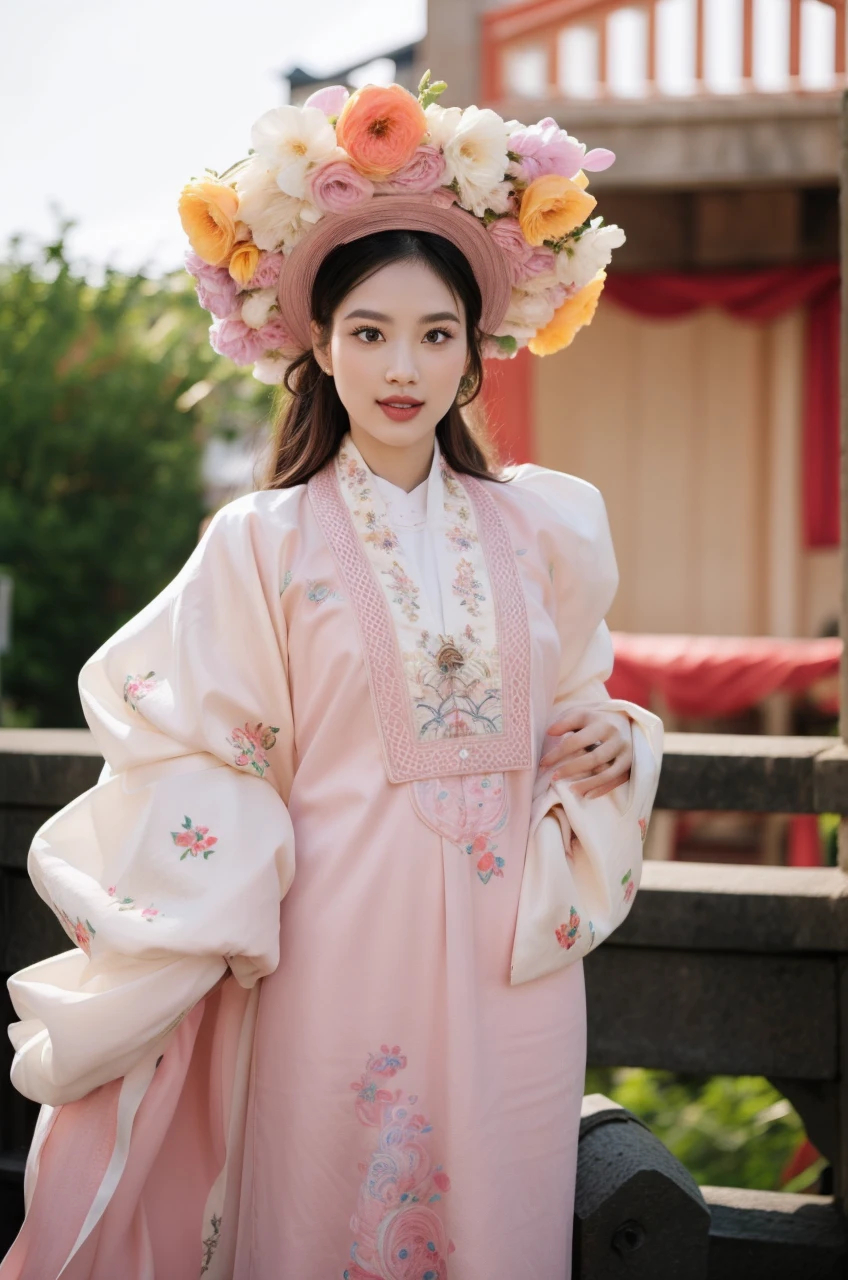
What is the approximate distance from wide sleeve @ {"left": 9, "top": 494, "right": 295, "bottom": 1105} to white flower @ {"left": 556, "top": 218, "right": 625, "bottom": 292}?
596 millimetres

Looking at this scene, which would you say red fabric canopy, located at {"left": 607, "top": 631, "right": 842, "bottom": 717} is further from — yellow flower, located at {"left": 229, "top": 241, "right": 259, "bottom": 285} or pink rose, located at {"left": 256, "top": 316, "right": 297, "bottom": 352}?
yellow flower, located at {"left": 229, "top": 241, "right": 259, "bottom": 285}

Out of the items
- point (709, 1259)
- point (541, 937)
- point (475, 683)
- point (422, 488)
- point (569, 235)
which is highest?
point (569, 235)

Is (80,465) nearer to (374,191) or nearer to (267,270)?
(267,270)

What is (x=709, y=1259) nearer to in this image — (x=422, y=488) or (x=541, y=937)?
(x=541, y=937)

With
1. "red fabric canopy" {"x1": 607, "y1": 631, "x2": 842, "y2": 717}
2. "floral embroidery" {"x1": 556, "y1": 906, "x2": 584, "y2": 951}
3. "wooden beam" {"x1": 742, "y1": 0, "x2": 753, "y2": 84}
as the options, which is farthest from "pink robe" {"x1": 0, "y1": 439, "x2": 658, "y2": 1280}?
"wooden beam" {"x1": 742, "y1": 0, "x2": 753, "y2": 84}

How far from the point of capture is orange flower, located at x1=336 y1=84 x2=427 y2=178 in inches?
72.7

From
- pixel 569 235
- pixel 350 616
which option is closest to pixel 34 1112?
pixel 350 616

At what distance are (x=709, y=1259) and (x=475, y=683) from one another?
3.99 feet

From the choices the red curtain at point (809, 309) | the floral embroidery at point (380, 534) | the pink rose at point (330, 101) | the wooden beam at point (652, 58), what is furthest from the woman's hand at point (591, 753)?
the red curtain at point (809, 309)

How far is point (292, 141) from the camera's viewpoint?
1.88m

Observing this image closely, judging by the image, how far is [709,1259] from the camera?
2.38 m

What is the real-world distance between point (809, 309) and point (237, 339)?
215 inches

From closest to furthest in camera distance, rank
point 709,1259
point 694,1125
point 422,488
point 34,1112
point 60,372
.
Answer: point 422,488
point 709,1259
point 34,1112
point 694,1125
point 60,372

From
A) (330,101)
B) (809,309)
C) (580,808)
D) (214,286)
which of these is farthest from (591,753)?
(809,309)
